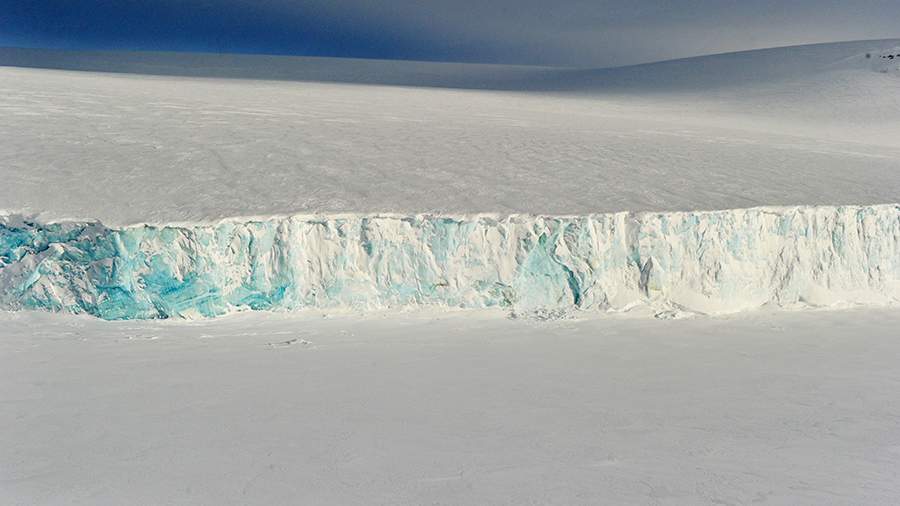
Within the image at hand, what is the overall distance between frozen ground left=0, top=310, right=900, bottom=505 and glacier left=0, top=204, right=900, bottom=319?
305 millimetres

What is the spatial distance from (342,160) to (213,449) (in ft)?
15.7

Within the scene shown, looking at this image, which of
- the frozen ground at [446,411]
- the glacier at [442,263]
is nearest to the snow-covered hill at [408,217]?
the glacier at [442,263]

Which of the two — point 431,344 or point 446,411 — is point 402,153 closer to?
point 431,344

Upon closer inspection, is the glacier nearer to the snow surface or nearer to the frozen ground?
the snow surface

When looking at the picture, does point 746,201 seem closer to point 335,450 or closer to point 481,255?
point 481,255

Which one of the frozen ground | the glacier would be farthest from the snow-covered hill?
the frozen ground

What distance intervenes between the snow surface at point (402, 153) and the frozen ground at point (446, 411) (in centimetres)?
119

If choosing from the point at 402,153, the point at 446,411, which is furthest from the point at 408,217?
the point at 446,411

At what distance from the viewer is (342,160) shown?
853 centimetres

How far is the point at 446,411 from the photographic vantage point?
4.86m

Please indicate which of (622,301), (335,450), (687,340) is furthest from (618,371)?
(335,450)

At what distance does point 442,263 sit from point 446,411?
238 cm

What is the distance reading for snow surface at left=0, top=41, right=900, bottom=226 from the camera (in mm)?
7266

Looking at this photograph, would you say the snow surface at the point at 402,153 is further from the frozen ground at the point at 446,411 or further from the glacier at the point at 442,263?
the frozen ground at the point at 446,411
